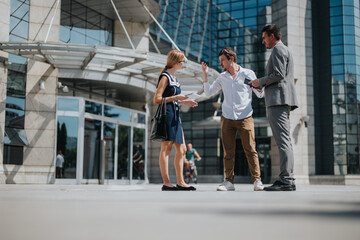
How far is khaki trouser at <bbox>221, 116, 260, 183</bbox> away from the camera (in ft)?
19.9

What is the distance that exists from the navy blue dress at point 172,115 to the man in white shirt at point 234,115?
0.46 meters

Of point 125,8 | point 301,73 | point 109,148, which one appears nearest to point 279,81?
point 109,148

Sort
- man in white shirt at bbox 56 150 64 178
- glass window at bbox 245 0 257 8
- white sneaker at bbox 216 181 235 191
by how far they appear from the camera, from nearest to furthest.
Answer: white sneaker at bbox 216 181 235 191, man in white shirt at bbox 56 150 64 178, glass window at bbox 245 0 257 8

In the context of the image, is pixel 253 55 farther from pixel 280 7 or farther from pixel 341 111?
pixel 341 111

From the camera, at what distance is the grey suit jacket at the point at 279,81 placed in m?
5.63

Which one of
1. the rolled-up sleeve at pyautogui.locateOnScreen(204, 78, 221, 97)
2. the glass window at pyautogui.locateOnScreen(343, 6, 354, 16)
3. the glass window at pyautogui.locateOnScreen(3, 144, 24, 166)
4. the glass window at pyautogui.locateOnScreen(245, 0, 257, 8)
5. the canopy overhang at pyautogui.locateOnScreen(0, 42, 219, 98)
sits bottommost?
the glass window at pyautogui.locateOnScreen(3, 144, 24, 166)

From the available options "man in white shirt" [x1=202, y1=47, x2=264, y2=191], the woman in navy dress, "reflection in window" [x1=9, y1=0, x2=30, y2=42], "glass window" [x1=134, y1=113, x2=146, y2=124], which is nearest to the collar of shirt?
"man in white shirt" [x1=202, y1=47, x2=264, y2=191]

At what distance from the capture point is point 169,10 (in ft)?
95.2

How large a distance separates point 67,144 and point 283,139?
37.7 ft

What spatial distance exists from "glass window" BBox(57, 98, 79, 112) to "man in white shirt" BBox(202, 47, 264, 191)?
34.4ft

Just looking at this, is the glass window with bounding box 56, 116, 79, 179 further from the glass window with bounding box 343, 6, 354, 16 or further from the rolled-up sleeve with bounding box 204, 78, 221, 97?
the glass window with bounding box 343, 6, 354, 16

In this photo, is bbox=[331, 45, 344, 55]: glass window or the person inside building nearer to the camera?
the person inside building

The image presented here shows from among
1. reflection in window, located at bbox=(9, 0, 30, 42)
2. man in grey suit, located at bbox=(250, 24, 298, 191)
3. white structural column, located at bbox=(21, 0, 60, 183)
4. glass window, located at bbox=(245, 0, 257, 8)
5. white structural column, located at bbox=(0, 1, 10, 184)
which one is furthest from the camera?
glass window, located at bbox=(245, 0, 257, 8)

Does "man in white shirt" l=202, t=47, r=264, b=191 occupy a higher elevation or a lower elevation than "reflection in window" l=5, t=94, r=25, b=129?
lower
